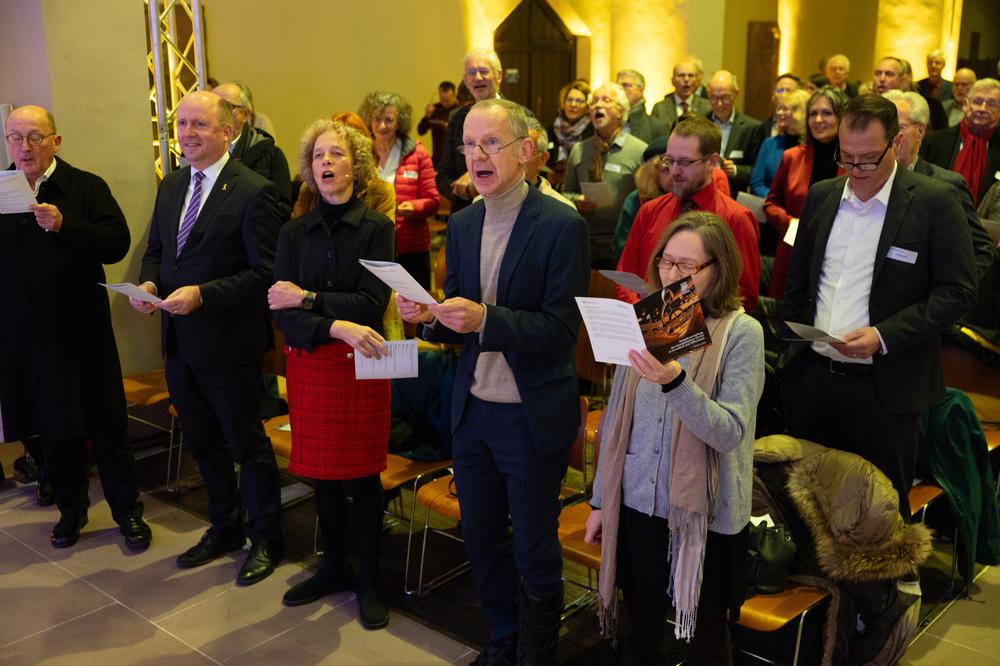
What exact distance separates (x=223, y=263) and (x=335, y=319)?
0.69 meters

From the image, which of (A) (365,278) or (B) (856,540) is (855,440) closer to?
(B) (856,540)

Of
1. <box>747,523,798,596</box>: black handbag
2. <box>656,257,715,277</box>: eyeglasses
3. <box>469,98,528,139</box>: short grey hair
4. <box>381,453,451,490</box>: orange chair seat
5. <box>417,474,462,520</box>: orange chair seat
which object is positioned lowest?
<box>417,474,462,520</box>: orange chair seat

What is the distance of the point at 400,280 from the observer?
273 centimetres

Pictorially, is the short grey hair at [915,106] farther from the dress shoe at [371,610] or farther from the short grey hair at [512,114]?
the dress shoe at [371,610]

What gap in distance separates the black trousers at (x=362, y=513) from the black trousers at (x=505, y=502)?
2.25 ft

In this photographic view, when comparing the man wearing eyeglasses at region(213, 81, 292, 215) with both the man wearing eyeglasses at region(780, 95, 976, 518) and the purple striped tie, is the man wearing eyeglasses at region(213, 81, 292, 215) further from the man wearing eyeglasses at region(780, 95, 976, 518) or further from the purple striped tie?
the man wearing eyeglasses at region(780, 95, 976, 518)

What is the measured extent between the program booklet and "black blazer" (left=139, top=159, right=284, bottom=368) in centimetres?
202

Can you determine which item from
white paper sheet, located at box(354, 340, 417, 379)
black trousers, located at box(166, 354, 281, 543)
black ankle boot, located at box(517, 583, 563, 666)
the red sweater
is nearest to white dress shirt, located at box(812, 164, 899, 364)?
the red sweater

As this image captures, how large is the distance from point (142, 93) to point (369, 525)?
115 inches

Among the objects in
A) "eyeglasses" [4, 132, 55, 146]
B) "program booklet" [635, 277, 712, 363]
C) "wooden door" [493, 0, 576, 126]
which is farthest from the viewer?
"wooden door" [493, 0, 576, 126]

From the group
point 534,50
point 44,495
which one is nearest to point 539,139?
point 44,495

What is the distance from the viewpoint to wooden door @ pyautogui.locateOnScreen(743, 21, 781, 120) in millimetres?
12930

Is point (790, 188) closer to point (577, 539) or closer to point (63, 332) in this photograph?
point (577, 539)

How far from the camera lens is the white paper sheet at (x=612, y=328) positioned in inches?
88.7
